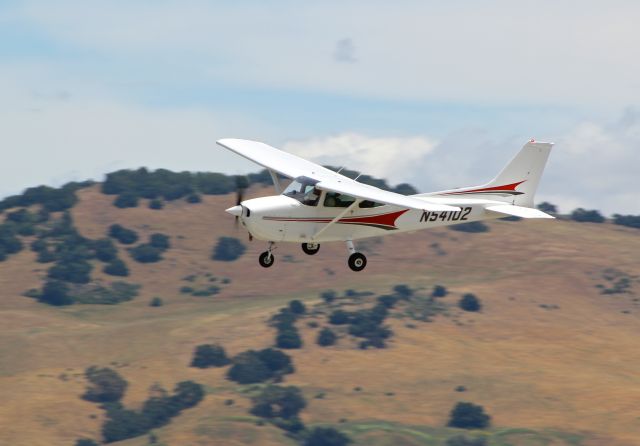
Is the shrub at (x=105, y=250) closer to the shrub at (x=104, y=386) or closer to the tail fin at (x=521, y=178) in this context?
the shrub at (x=104, y=386)

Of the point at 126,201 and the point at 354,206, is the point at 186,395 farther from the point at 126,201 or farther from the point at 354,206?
the point at 354,206

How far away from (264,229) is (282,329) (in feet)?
356

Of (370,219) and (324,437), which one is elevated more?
(370,219)

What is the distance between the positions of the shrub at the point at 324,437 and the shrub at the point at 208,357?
17220mm

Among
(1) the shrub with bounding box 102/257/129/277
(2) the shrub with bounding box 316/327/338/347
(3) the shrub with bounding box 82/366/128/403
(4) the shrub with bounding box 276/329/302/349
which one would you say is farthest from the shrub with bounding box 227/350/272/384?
(1) the shrub with bounding box 102/257/129/277

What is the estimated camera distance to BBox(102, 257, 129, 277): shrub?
166500 millimetres

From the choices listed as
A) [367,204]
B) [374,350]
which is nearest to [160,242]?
[374,350]

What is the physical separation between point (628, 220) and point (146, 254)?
81629mm

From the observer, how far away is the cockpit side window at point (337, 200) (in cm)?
3556

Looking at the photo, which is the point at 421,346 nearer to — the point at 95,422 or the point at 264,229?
the point at 95,422

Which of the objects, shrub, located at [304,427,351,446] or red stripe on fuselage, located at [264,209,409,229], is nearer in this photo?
red stripe on fuselage, located at [264,209,409,229]

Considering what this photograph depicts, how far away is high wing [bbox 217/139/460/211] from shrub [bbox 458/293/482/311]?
349 feet

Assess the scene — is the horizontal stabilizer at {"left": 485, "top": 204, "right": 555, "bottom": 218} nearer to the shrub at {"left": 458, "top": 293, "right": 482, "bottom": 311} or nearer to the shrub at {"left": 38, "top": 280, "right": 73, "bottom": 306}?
the shrub at {"left": 458, "top": 293, "right": 482, "bottom": 311}

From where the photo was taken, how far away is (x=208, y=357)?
13625 cm
